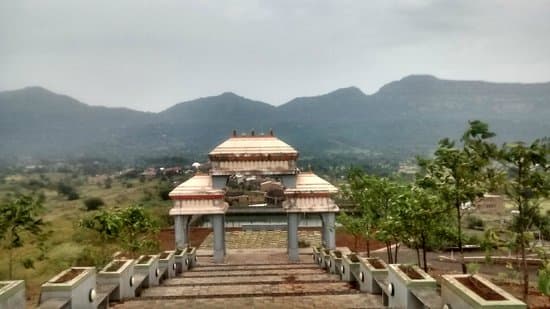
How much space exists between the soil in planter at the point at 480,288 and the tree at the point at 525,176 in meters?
2.59

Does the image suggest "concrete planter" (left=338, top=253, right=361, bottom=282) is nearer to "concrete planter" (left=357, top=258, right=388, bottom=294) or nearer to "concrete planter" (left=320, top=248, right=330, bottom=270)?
"concrete planter" (left=357, top=258, right=388, bottom=294)

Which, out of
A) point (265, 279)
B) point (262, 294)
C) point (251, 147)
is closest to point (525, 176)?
point (262, 294)

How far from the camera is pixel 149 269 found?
46.4 ft

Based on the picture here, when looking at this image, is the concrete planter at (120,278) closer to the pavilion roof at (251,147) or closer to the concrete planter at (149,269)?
the concrete planter at (149,269)

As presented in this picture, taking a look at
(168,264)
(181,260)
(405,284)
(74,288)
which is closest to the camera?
(405,284)

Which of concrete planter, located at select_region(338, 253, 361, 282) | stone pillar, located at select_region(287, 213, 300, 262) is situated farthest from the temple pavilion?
concrete planter, located at select_region(338, 253, 361, 282)

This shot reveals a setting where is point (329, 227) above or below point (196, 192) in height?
below

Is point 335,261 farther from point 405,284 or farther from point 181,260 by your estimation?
point 405,284

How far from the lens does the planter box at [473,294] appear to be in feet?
21.7

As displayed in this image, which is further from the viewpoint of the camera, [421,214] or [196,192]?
[196,192]

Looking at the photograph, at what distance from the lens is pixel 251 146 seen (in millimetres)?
23547

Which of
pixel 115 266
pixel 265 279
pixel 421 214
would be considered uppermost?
pixel 421 214

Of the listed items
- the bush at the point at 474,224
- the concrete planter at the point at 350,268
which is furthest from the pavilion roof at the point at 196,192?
the bush at the point at 474,224

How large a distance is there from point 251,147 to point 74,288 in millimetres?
14823
